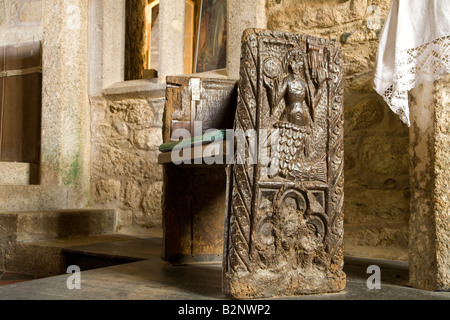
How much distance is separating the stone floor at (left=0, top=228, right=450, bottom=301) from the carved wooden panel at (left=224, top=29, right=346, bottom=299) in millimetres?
97

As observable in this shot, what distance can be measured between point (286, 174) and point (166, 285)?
639mm

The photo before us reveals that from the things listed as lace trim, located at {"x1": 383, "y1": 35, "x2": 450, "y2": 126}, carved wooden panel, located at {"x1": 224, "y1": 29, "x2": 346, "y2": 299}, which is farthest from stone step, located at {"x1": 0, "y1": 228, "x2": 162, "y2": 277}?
lace trim, located at {"x1": 383, "y1": 35, "x2": 450, "y2": 126}

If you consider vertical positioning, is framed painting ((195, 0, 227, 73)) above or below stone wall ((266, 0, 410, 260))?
above

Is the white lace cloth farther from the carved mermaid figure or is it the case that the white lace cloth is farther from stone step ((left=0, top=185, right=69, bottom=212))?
stone step ((left=0, top=185, right=69, bottom=212))

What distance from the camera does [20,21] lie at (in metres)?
4.20

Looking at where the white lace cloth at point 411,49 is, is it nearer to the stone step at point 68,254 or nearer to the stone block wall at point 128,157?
the stone step at point 68,254

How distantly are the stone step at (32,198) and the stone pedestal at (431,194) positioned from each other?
2.70m

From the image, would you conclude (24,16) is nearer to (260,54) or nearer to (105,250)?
(105,250)

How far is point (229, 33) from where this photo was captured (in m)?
3.28

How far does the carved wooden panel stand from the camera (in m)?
1.51

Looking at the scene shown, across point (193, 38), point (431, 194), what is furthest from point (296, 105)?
point (193, 38)

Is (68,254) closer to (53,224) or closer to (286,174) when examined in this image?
(53,224)
